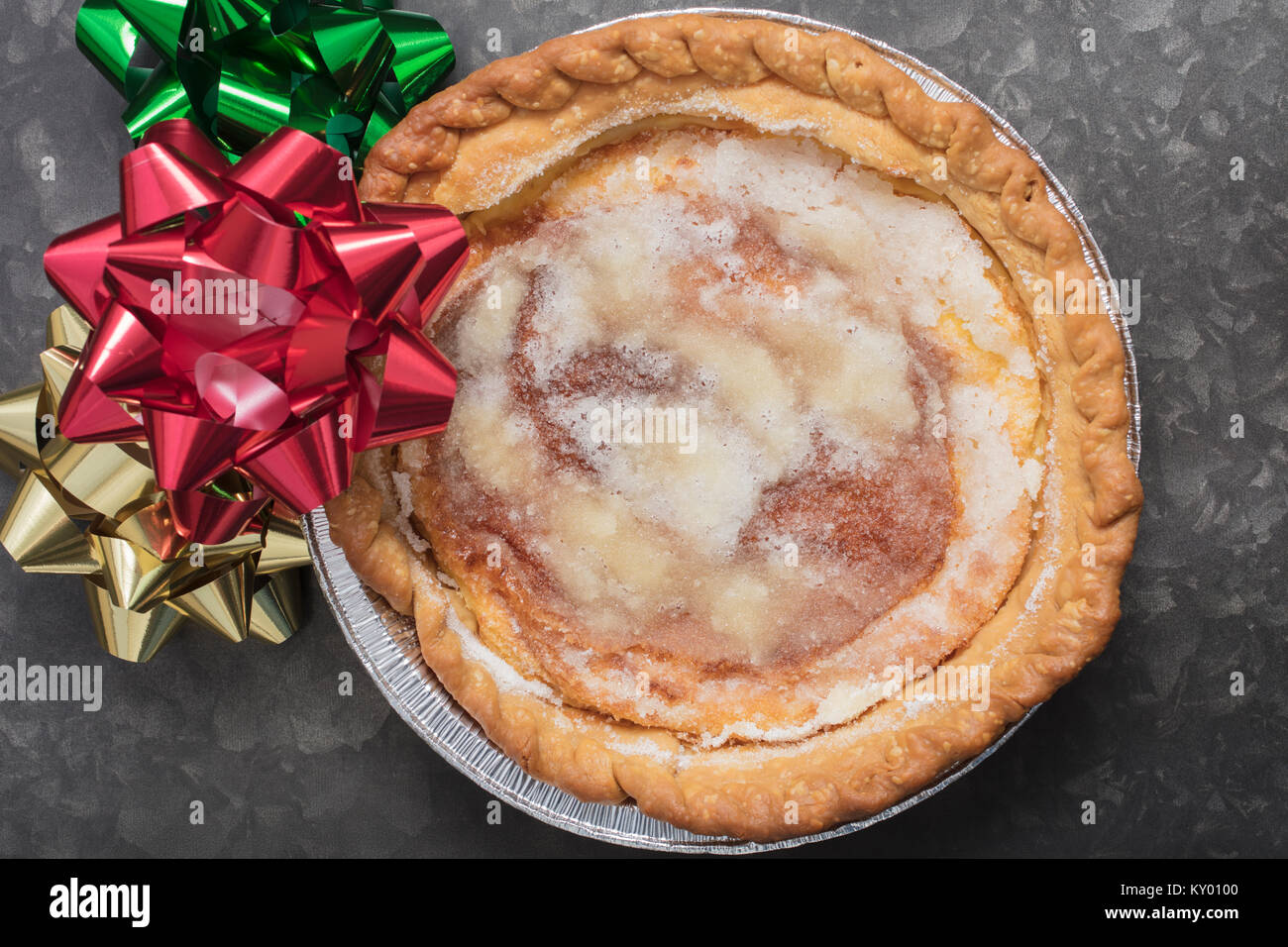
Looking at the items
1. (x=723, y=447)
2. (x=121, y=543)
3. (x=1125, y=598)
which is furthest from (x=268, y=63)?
(x=1125, y=598)

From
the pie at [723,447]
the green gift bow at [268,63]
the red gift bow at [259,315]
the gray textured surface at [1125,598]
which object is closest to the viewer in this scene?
the red gift bow at [259,315]

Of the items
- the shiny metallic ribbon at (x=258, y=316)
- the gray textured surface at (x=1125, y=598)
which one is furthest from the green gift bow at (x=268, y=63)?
the shiny metallic ribbon at (x=258, y=316)

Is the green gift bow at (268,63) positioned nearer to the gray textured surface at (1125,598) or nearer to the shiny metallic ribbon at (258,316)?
the gray textured surface at (1125,598)

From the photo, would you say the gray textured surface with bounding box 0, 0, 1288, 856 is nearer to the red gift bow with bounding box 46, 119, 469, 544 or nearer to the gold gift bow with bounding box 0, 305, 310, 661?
the gold gift bow with bounding box 0, 305, 310, 661

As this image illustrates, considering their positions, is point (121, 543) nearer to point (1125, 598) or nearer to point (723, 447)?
point (723, 447)

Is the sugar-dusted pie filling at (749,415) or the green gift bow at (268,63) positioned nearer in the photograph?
the sugar-dusted pie filling at (749,415)

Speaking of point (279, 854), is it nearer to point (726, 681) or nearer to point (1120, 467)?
point (726, 681)
